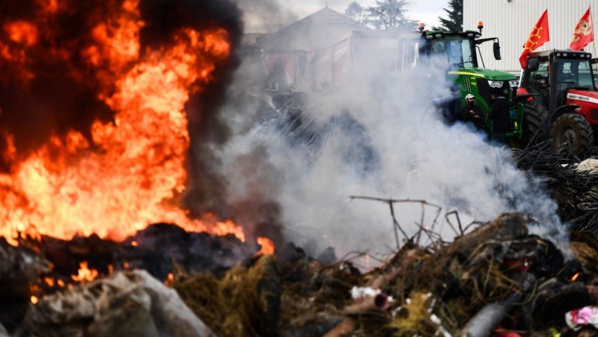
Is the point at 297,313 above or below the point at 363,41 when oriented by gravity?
below

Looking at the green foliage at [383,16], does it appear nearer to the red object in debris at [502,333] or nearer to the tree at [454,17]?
the red object in debris at [502,333]

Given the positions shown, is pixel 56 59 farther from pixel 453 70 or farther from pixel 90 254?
pixel 453 70

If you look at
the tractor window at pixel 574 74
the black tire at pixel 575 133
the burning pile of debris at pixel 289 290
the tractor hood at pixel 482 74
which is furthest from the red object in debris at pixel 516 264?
the tractor window at pixel 574 74

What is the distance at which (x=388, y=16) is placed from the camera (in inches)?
647

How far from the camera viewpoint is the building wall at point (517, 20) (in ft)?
88.4

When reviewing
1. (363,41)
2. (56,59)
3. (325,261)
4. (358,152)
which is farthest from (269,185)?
(363,41)

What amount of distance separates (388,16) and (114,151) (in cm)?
1121

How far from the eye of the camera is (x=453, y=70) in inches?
566

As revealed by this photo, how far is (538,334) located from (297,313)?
1.94 meters

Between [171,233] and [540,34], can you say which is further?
[540,34]

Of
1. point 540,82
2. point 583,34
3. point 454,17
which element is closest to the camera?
point 540,82

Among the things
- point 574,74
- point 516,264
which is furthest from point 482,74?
point 516,264

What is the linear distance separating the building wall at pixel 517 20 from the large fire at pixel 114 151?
23.7 m

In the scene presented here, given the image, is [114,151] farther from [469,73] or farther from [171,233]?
[469,73]
